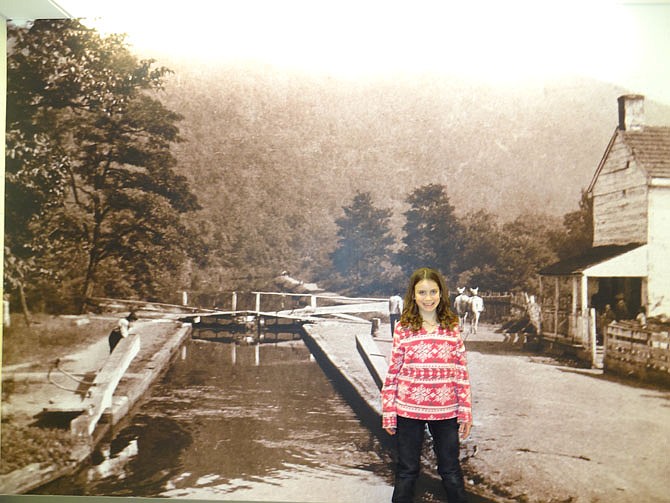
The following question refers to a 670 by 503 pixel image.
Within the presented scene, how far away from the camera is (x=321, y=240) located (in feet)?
14.2

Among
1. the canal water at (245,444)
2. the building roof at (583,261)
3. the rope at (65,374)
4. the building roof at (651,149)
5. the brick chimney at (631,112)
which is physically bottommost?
the canal water at (245,444)

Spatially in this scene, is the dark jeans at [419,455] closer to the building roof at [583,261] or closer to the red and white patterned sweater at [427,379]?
the red and white patterned sweater at [427,379]

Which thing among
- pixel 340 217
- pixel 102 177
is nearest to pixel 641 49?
pixel 340 217

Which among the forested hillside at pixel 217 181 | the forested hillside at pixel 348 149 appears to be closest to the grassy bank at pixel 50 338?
the forested hillside at pixel 217 181

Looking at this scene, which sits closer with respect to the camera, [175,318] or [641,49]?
[641,49]

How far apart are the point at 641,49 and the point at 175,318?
3.59 metres

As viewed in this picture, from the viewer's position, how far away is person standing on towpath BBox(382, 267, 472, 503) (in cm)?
328

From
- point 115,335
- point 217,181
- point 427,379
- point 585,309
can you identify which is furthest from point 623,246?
point 115,335

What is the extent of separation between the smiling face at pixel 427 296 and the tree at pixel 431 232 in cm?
87

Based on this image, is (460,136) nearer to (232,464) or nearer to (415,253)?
(415,253)

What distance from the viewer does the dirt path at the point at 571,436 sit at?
3.85m

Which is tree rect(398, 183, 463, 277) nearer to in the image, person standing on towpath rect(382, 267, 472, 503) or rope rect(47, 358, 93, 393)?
person standing on towpath rect(382, 267, 472, 503)

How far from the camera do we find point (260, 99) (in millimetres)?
4375

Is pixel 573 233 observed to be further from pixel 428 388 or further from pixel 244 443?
pixel 244 443
